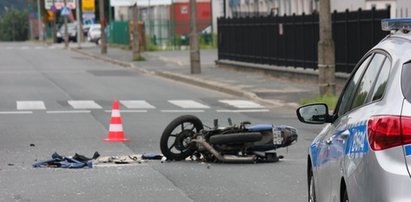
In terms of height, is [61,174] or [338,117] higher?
[338,117]

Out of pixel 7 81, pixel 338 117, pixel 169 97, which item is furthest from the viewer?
pixel 7 81

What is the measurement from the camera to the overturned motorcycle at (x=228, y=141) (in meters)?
12.5

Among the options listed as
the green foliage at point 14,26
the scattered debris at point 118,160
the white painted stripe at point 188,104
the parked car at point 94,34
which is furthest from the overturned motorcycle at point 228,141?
the green foliage at point 14,26

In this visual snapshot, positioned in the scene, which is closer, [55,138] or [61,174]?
[61,174]

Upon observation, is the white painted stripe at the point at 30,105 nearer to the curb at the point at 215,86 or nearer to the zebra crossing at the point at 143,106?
the zebra crossing at the point at 143,106

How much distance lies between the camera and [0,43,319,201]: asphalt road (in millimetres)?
10617

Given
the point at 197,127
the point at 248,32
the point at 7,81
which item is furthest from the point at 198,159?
the point at 248,32

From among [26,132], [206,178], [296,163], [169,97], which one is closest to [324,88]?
[169,97]

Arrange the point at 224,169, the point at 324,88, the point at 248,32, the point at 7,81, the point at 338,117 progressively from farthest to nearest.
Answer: the point at 248,32 < the point at 7,81 < the point at 324,88 < the point at 224,169 < the point at 338,117

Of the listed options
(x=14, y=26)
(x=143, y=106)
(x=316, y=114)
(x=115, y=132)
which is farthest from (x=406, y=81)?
(x=14, y=26)

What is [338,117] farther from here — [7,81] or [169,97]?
[7,81]

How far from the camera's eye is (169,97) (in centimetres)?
2606

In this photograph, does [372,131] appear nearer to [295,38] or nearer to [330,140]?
[330,140]

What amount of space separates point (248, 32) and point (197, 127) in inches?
894
